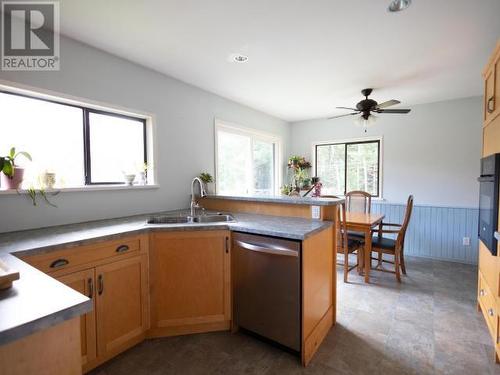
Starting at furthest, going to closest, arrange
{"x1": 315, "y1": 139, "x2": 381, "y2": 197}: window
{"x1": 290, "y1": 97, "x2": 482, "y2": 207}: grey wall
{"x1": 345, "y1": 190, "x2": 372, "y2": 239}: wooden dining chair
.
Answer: {"x1": 315, "y1": 139, "x2": 381, "y2": 197}: window < {"x1": 345, "y1": 190, "x2": 372, "y2": 239}: wooden dining chair < {"x1": 290, "y1": 97, "x2": 482, "y2": 207}: grey wall

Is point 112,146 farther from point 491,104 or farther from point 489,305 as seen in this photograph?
point 489,305

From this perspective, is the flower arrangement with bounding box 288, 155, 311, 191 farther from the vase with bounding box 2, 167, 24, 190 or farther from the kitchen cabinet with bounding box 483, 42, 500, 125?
the vase with bounding box 2, 167, 24, 190

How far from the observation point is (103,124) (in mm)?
2480

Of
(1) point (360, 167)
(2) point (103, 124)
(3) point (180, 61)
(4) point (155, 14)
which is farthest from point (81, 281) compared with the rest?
(1) point (360, 167)

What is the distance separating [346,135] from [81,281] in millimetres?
4598

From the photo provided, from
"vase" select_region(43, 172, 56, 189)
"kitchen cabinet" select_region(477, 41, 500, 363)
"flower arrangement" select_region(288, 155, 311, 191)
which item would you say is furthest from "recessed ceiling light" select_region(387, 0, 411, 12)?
"flower arrangement" select_region(288, 155, 311, 191)

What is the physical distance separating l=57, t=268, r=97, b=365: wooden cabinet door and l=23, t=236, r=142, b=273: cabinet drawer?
0.08 metres

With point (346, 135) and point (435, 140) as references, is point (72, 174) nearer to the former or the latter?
point (346, 135)

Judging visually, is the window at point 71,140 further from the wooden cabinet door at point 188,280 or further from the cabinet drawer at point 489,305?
the cabinet drawer at point 489,305

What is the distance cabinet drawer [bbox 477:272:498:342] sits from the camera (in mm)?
1790

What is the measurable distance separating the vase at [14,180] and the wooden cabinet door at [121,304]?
2.97ft

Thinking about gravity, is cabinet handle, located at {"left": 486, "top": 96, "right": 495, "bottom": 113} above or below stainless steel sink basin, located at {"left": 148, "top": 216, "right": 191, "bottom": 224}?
above

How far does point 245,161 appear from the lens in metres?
4.34

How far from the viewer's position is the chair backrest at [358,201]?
399 cm
